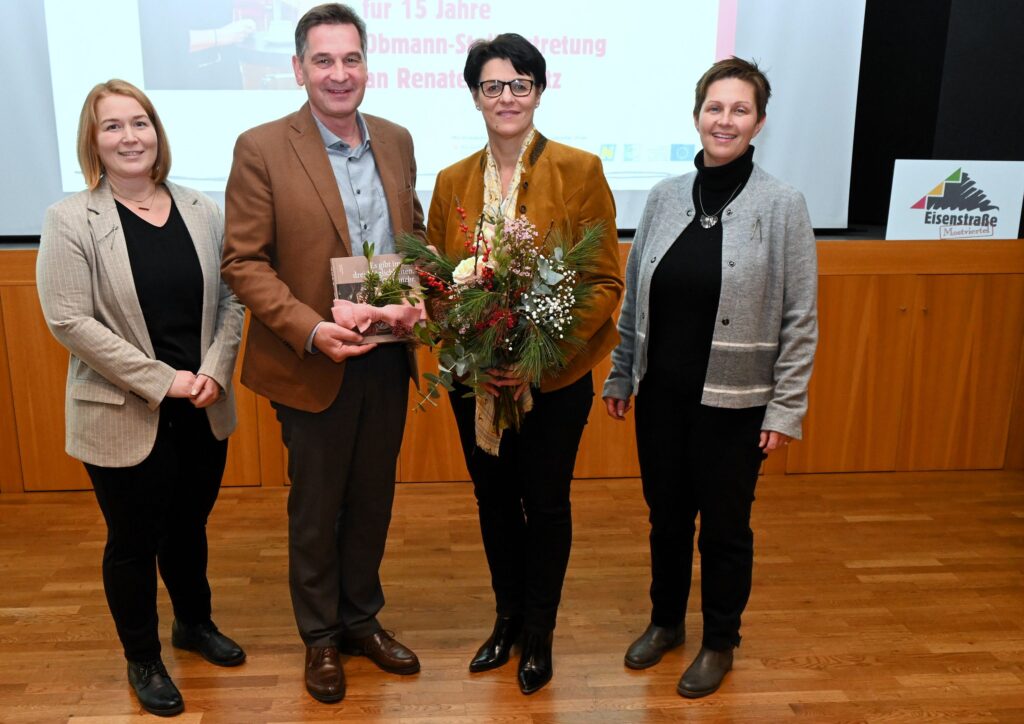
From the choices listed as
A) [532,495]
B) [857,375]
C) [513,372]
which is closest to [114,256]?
[513,372]

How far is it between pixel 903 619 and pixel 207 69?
11.8 ft

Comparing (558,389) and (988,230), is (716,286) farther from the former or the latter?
(988,230)

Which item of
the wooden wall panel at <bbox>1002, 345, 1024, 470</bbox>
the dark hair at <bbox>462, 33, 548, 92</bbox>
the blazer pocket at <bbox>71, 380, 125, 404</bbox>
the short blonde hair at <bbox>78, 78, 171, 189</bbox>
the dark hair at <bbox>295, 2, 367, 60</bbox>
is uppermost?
the dark hair at <bbox>295, 2, 367, 60</bbox>

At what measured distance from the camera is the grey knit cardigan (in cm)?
216

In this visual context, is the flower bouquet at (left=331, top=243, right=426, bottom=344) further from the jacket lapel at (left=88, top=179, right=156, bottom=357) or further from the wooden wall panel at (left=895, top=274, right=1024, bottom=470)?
the wooden wall panel at (left=895, top=274, right=1024, bottom=470)

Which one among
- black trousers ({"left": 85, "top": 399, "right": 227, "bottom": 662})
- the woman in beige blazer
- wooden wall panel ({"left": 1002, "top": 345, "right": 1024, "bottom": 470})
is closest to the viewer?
the woman in beige blazer

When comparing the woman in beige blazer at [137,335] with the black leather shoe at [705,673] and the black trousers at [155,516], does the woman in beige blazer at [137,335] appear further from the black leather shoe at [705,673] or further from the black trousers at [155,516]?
the black leather shoe at [705,673]

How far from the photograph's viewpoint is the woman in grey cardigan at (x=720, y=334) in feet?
7.09

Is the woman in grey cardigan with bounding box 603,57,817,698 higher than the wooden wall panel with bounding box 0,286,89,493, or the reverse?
the woman in grey cardigan with bounding box 603,57,817,698

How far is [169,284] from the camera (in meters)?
2.18

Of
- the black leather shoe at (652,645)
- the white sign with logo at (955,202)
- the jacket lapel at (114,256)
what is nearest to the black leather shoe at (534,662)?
the black leather shoe at (652,645)

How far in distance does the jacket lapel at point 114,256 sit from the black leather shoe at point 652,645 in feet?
5.65

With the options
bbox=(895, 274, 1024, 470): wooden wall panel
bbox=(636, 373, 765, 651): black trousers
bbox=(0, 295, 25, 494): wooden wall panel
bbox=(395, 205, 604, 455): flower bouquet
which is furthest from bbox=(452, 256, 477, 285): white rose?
bbox=(895, 274, 1024, 470): wooden wall panel

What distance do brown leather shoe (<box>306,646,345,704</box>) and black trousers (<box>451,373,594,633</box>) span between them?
1.69ft
